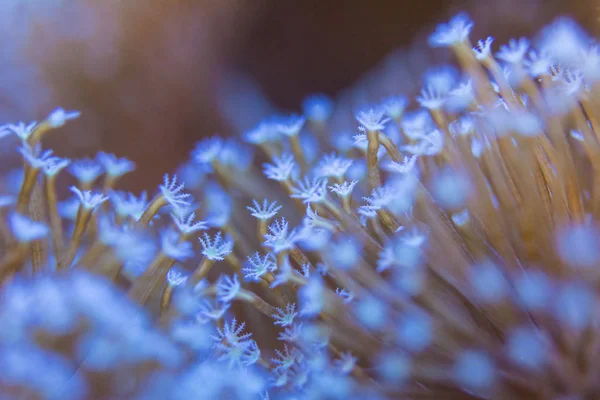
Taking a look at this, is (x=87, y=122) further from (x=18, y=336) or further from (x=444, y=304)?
(x=444, y=304)

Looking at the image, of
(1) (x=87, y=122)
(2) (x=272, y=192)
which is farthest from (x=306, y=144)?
(1) (x=87, y=122)

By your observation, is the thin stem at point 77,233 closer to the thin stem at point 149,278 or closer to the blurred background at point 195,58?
the thin stem at point 149,278

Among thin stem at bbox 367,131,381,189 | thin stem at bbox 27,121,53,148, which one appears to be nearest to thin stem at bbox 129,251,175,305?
thin stem at bbox 27,121,53,148

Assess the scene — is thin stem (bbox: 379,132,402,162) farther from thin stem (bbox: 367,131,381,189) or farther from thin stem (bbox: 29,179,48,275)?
thin stem (bbox: 29,179,48,275)

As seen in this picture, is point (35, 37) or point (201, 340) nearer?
point (201, 340)

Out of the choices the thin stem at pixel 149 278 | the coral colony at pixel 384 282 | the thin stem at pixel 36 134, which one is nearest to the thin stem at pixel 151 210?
the coral colony at pixel 384 282

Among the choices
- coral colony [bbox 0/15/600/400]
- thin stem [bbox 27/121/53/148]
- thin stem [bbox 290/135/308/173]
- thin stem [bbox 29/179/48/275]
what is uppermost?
thin stem [bbox 290/135/308/173]
